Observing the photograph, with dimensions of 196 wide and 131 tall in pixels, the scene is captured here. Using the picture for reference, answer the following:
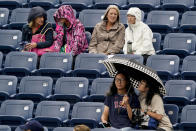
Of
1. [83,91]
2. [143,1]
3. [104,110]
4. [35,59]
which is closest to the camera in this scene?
[104,110]

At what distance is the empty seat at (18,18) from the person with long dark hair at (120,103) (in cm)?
338

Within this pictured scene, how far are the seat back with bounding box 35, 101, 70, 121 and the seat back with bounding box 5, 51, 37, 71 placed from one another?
1014 millimetres

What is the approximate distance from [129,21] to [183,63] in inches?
43.8

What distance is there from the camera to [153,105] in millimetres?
8984

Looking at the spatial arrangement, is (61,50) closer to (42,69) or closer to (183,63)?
(42,69)

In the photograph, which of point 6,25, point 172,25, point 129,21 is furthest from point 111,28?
point 6,25

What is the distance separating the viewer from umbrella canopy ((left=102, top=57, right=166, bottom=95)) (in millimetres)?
8922

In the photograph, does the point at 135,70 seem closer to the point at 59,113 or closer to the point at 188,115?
the point at 188,115

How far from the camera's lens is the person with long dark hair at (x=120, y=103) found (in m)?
8.98

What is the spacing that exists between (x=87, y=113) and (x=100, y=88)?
1.57 feet

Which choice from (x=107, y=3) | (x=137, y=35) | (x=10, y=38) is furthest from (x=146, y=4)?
(x=10, y=38)

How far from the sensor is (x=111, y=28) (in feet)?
36.0

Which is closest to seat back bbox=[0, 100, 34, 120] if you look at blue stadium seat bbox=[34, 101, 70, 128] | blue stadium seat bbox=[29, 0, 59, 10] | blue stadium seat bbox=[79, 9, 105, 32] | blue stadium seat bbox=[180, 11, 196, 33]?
blue stadium seat bbox=[34, 101, 70, 128]

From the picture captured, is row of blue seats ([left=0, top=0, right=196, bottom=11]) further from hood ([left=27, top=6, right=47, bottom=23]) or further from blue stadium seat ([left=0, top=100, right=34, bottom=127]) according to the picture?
blue stadium seat ([left=0, top=100, right=34, bottom=127])
